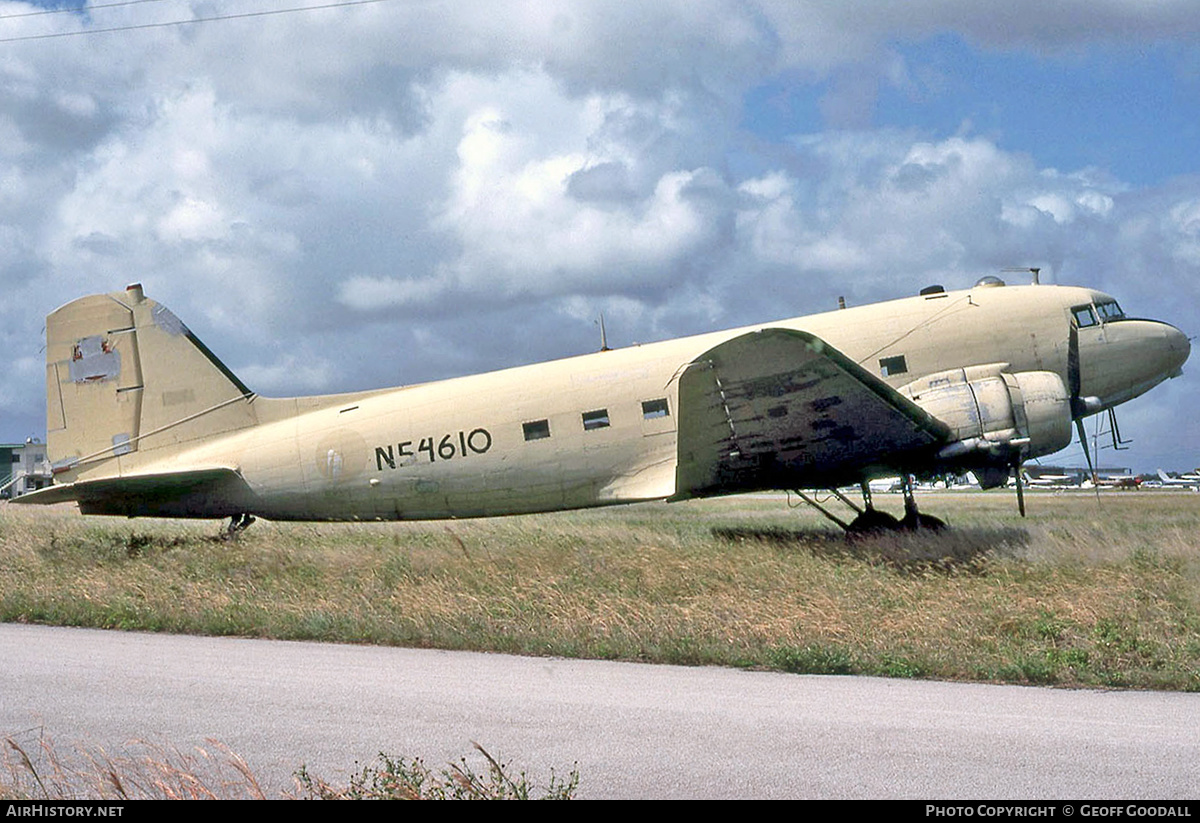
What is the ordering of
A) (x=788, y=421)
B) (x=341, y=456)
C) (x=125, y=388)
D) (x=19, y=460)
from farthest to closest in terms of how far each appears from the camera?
(x=19, y=460) → (x=125, y=388) → (x=341, y=456) → (x=788, y=421)

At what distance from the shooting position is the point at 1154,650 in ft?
28.2

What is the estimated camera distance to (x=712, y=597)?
1118 centimetres

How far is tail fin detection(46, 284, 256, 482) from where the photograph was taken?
1614 centimetres

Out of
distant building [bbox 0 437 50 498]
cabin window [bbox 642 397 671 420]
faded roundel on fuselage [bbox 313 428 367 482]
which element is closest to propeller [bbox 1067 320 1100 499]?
cabin window [bbox 642 397 671 420]

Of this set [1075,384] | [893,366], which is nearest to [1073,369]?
[1075,384]

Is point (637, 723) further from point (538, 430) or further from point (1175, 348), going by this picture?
point (1175, 348)

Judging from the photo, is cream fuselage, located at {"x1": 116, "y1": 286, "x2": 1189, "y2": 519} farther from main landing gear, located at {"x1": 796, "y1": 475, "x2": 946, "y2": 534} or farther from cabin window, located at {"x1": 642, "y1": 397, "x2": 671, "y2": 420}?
main landing gear, located at {"x1": 796, "y1": 475, "x2": 946, "y2": 534}

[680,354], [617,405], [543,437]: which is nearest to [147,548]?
[543,437]

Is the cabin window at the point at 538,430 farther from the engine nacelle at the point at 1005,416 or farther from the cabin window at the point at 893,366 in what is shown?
the engine nacelle at the point at 1005,416

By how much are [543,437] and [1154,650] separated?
850cm

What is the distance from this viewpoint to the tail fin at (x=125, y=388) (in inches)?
635

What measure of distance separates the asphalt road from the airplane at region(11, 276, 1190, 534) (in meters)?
5.83

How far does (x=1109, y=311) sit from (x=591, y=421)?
26.3 feet

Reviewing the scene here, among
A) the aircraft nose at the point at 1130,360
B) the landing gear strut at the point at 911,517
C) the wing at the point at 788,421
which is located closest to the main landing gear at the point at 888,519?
the landing gear strut at the point at 911,517
